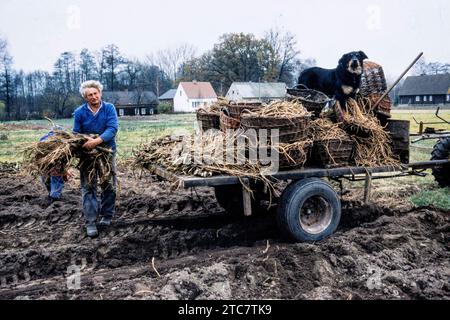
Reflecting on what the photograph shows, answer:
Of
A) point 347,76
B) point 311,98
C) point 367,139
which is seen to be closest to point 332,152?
point 367,139

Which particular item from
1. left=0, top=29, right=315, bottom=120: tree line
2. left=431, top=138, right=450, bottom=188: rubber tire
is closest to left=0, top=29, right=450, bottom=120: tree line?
left=0, top=29, right=315, bottom=120: tree line

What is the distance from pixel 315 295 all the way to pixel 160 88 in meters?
78.5

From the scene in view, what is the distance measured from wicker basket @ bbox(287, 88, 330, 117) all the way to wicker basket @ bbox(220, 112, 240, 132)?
1026 mm

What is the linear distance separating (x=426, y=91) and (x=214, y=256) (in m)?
73.0

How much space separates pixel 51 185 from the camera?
8.05 metres

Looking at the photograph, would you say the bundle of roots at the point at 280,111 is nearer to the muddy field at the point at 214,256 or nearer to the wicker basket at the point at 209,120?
the wicker basket at the point at 209,120

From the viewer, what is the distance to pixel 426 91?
69.2 m

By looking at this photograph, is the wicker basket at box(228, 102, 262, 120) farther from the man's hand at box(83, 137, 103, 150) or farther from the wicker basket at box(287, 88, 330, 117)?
the man's hand at box(83, 137, 103, 150)

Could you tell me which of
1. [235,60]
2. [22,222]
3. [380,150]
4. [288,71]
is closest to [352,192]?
[380,150]

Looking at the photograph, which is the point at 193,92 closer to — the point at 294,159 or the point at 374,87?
the point at 374,87

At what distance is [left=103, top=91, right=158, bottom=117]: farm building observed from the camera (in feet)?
215

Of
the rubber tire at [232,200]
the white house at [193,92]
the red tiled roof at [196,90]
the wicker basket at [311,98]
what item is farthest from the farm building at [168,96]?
the wicker basket at [311,98]

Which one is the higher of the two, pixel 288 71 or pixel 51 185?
pixel 288 71

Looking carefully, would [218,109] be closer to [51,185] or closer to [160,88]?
[51,185]
